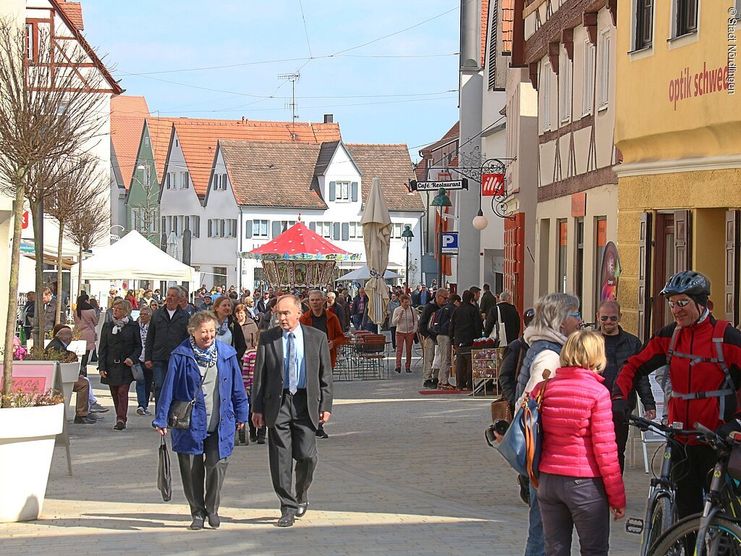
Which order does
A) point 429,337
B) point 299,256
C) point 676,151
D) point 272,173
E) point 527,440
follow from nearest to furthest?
point 527,440 < point 676,151 < point 429,337 < point 299,256 < point 272,173

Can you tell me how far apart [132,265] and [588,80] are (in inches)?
553

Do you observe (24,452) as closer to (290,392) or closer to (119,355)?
(290,392)

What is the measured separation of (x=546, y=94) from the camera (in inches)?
1067

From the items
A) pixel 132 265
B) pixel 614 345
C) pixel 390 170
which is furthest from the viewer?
pixel 390 170

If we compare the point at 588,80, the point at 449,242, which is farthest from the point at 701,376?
the point at 449,242

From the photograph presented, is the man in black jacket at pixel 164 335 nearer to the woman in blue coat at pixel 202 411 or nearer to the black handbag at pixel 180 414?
the woman in blue coat at pixel 202 411

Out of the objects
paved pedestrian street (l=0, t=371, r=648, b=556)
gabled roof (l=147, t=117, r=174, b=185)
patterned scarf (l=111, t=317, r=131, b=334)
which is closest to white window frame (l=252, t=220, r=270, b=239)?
gabled roof (l=147, t=117, r=174, b=185)

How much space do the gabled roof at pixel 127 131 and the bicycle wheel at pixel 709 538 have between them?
9286 cm

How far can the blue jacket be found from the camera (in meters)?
10.3

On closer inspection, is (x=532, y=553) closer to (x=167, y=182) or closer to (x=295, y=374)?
(x=295, y=374)

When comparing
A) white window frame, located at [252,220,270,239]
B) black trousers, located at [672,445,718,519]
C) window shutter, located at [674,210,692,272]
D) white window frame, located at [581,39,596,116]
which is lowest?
black trousers, located at [672,445,718,519]

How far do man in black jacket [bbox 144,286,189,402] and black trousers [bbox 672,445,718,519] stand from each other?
35.6 ft

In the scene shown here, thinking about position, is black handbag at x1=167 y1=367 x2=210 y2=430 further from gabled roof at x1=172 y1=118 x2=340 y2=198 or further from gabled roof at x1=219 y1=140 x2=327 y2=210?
gabled roof at x1=172 y1=118 x2=340 y2=198

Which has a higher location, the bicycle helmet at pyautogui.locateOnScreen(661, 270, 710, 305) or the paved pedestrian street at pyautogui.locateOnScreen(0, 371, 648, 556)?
the bicycle helmet at pyautogui.locateOnScreen(661, 270, 710, 305)
